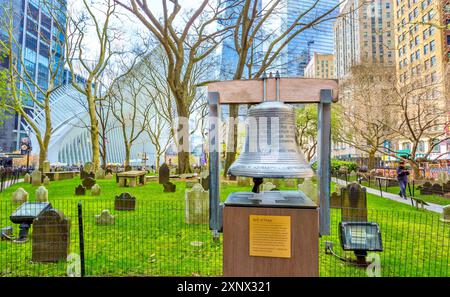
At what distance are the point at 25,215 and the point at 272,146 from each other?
5261 mm

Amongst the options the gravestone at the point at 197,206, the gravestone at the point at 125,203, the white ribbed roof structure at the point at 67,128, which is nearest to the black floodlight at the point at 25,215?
the gravestone at the point at 125,203

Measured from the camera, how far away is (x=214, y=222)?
265 centimetres

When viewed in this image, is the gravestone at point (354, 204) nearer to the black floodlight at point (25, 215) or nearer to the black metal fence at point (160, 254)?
the black metal fence at point (160, 254)

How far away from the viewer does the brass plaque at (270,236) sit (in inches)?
91.3

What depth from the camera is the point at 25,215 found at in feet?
17.2

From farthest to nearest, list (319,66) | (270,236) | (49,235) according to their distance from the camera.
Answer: (319,66) < (49,235) < (270,236)

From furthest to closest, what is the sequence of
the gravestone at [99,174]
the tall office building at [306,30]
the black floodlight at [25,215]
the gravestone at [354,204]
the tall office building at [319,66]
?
1. the tall office building at [319,66]
2. the gravestone at [99,174]
3. the tall office building at [306,30]
4. the gravestone at [354,204]
5. the black floodlight at [25,215]

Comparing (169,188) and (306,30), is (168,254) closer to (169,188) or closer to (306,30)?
(169,188)

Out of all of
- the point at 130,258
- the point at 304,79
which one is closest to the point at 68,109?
the point at 130,258

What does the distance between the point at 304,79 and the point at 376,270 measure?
11.1 feet

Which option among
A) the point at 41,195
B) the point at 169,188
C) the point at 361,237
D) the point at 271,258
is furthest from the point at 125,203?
the point at 271,258

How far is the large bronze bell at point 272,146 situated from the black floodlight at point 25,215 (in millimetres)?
→ 4633

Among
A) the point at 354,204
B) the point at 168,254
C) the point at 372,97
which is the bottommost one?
the point at 168,254
